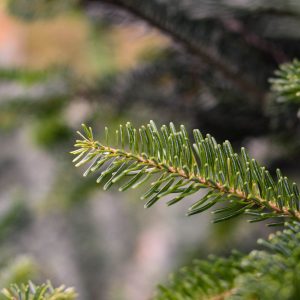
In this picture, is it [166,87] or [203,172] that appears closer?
[203,172]

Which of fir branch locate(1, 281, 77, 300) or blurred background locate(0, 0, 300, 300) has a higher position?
blurred background locate(0, 0, 300, 300)

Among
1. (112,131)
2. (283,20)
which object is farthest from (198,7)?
(112,131)

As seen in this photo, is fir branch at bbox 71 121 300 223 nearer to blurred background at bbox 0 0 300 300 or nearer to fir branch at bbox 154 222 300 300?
fir branch at bbox 154 222 300 300

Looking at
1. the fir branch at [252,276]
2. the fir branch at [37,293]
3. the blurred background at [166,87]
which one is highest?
the blurred background at [166,87]

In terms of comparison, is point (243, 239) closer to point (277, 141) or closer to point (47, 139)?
point (277, 141)

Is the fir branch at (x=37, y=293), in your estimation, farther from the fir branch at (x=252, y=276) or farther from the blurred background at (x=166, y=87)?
the blurred background at (x=166, y=87)

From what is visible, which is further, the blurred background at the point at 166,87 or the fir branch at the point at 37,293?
the blurred background at the point at 166,87

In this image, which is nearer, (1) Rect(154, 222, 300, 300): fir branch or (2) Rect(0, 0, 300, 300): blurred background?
(1) Rect(154, 222, 300, 300): fir branch

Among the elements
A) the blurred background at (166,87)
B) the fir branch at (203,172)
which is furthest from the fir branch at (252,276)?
the blurred background at (166,87)

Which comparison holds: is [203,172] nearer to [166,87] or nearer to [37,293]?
[37,293]

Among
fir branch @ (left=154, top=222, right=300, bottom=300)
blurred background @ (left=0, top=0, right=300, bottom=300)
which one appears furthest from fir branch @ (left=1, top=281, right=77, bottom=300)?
blurred background @ (left=0, top=0, right=300, bottom=300)

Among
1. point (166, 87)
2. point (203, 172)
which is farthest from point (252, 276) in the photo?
point (166, 87)
